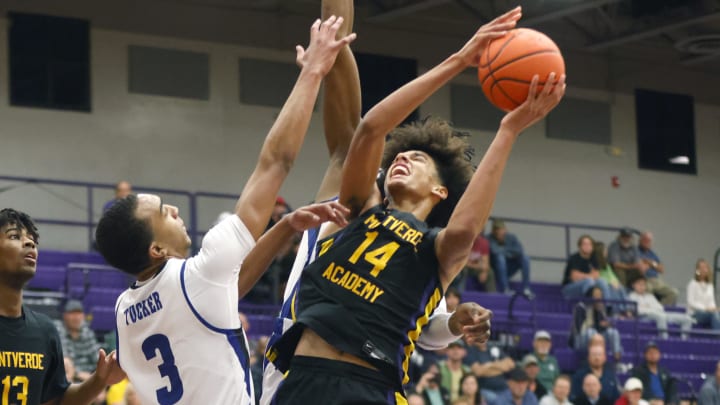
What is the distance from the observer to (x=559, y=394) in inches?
531

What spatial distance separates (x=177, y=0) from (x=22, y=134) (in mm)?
3185

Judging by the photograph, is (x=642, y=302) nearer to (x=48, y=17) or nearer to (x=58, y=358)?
(x=48, y=17)

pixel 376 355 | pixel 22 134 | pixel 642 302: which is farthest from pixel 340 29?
pixel 642 302

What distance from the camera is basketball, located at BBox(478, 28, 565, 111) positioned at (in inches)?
184

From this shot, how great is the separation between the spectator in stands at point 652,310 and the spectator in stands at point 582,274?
2.87 feet

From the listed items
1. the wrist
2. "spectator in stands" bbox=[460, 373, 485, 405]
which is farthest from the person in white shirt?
"spectator in stands" bbox=[460, 373, 485, 405]

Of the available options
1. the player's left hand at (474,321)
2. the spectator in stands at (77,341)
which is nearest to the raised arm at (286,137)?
the player's left hand at (474,321)

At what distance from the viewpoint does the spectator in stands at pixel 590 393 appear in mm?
14078

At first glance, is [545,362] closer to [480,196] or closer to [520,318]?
[520,318]

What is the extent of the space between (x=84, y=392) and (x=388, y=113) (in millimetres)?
1845

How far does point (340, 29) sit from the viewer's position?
17.1 feet

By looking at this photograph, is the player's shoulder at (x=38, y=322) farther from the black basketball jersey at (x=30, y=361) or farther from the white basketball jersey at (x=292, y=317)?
the white basketball jersey at (x=292, y=317)

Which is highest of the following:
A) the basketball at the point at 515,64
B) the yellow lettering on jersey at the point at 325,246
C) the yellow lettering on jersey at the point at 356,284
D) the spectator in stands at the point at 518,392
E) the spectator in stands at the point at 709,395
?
the basketball at the point at 515,64

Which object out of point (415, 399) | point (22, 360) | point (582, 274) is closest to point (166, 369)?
point (22, 360)
